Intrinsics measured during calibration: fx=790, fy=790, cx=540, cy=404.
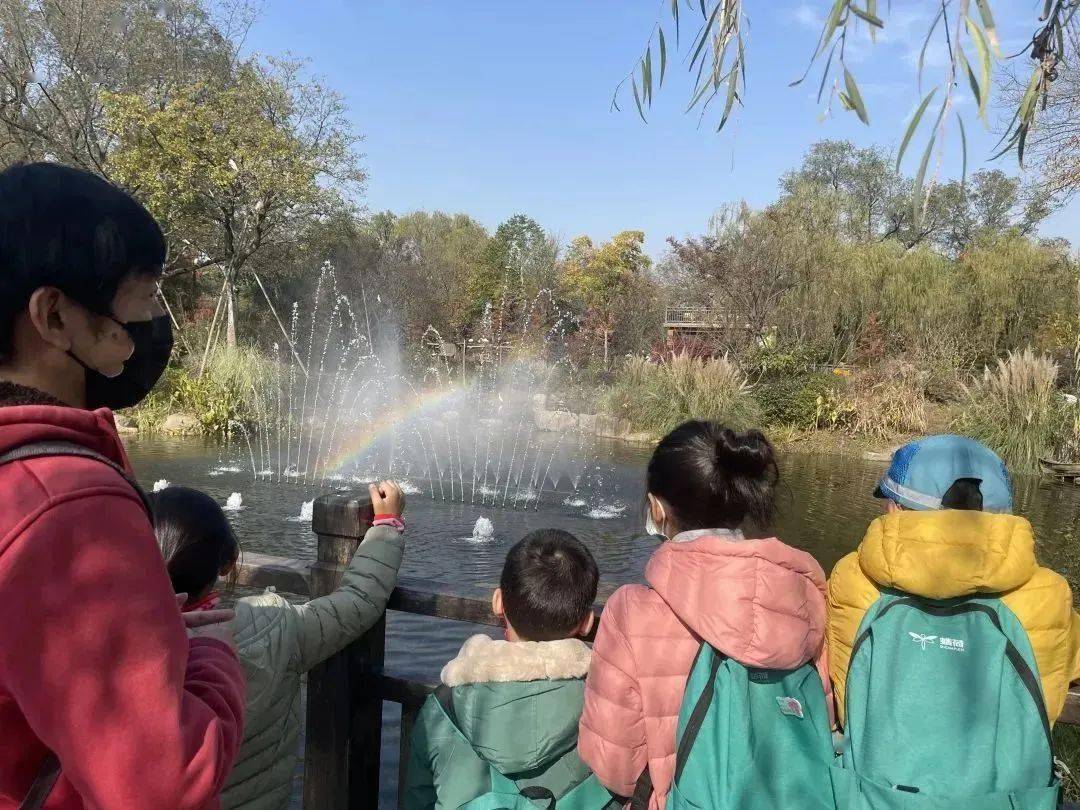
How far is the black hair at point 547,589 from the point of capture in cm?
180

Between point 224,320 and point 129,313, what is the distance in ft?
72.3

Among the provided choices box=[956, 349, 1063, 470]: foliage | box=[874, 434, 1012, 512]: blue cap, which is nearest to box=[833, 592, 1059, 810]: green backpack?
box=[874, 434, 1012, 512]: blue cap

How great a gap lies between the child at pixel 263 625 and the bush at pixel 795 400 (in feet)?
50.8

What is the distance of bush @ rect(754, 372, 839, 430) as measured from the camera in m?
16.6

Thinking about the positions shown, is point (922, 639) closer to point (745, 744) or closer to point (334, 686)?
point (745, 744)

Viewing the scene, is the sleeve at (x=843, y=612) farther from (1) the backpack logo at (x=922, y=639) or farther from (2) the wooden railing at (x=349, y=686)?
(2) the wooden railing at (x=349, y=686)

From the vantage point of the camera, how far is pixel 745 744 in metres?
1.47

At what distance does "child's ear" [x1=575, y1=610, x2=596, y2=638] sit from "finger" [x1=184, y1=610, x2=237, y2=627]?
0.87 metres

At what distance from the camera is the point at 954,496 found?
1.66 metres

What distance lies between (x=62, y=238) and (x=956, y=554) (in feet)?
5.05

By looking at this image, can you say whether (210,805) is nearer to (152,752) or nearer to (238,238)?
(152,752)

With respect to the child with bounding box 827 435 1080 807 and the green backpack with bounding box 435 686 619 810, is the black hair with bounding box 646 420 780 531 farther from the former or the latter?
the green backpack with bounding box 435 686 619 810

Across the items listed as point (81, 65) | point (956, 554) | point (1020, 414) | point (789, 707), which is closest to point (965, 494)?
point (956, 554)

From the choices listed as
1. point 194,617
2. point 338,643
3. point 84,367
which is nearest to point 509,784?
point 338,643
